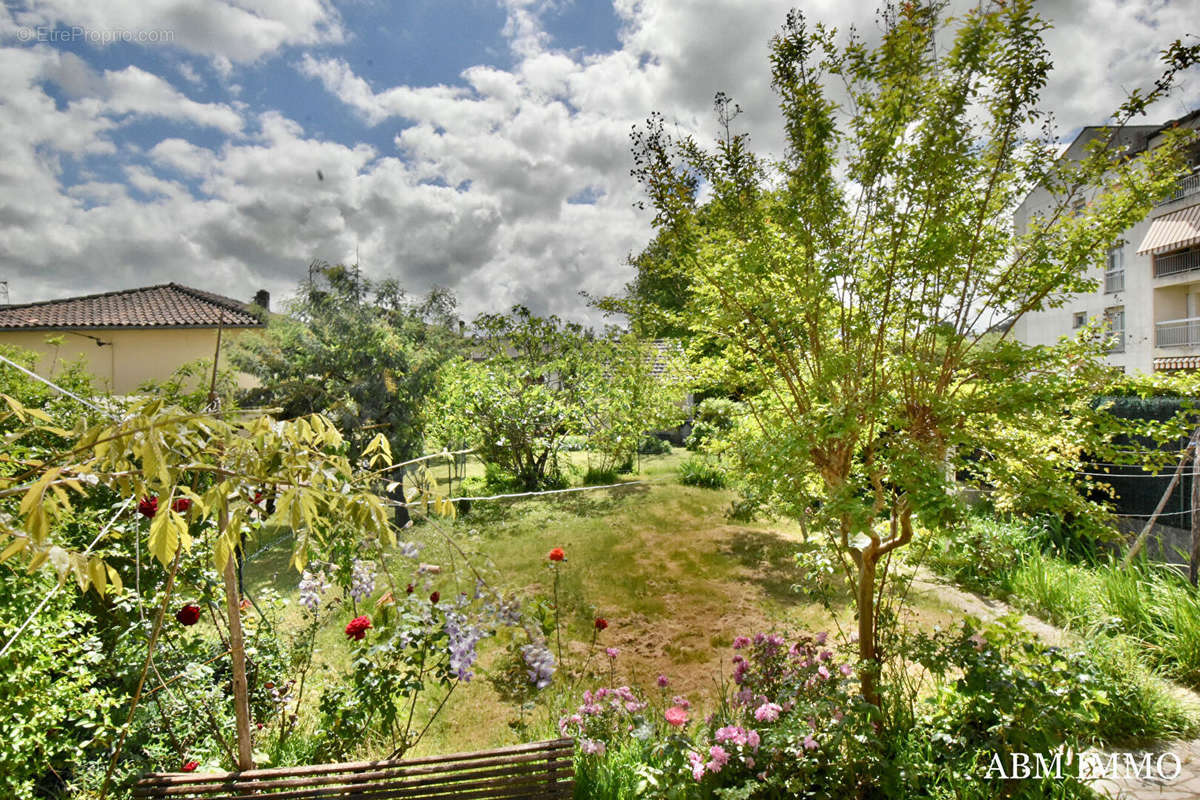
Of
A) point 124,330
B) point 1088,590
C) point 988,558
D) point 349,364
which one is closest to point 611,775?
point 988,558

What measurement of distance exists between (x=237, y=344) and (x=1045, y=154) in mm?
10492

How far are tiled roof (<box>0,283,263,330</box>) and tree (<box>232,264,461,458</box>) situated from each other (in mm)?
5249

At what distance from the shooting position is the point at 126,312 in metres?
13.1

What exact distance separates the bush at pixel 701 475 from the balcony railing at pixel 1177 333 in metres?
13.3

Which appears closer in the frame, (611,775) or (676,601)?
(611,775)

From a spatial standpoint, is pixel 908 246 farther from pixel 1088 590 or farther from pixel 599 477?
pixel 599 477

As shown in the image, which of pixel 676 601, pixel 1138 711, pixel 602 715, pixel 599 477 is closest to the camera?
pixel 602 715

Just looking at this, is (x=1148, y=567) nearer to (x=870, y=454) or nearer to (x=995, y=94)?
(x=870, y=454)

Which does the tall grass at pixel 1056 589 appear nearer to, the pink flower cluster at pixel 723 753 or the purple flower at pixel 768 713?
the purple flower at pixel 768 713

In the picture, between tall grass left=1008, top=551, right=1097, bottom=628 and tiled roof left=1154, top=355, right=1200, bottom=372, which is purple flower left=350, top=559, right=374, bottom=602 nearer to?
tall grass left=1008, top=551, right=1097, bottom=628

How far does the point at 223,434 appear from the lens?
125cm

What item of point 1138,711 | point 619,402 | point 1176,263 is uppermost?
point 1176,263

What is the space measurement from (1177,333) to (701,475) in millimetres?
14808

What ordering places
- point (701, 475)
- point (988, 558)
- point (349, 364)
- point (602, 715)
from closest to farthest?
point (602, 715) < point (988, 558) < point (349, 364) < point (701, 475)
